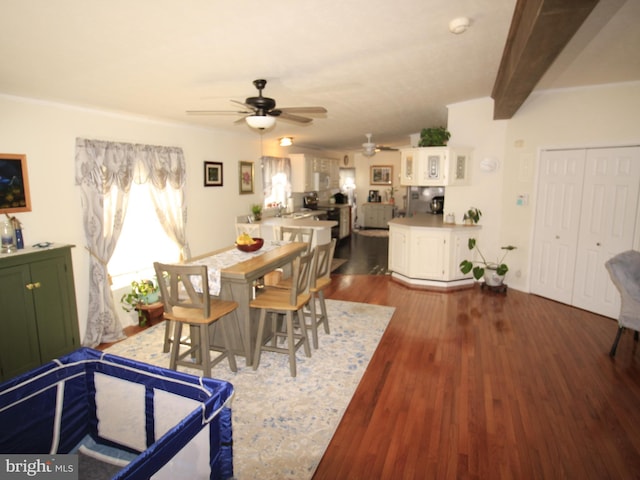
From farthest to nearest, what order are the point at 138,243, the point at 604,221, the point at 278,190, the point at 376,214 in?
1. the point at 376,214
2. the point at 278,190
3. the point at 138,243
4. the point at 604,221

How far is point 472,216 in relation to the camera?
5586mm

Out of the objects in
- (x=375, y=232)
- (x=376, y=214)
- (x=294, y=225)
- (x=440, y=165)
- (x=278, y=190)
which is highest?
(x=440, y=165)

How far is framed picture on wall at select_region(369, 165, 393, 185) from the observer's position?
11555 mm

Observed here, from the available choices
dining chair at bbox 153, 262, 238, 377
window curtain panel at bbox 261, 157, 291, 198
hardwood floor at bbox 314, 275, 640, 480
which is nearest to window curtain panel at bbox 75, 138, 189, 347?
dining chair at bbox 153, 262, 238, 377

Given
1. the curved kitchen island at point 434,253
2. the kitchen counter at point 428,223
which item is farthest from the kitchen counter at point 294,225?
the curved kitchen island at point 434,253

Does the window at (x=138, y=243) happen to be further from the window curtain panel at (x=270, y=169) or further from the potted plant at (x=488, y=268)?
the potted plant at (x=488, y=268)

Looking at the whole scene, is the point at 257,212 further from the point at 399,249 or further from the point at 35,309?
the point at 35,309

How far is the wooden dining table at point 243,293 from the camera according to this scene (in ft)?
10.3

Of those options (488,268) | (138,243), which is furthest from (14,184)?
(488,268)

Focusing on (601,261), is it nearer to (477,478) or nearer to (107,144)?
(477,478)

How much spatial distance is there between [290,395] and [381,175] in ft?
31.5

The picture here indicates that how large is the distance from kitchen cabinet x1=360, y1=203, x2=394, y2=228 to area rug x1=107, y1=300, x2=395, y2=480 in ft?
23.6

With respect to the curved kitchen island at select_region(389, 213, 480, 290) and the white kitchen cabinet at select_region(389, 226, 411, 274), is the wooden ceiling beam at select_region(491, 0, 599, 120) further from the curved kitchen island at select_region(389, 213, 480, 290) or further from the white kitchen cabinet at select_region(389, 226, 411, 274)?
the white kitchen cabinet at select_region(389, 226, 411, 274)

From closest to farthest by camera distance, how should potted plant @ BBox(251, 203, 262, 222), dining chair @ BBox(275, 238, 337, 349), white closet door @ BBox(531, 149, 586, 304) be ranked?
dining chair @ BBox(275, 238, 337, 349) < white closet door @ BBox(531, 149, 586, 304) < potted plant @ BBox(251, 203, 262, 222)
